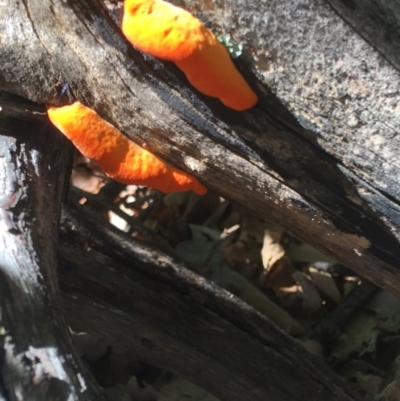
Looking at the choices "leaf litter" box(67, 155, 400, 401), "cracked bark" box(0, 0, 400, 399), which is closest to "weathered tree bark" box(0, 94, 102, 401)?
"cracked bark" box(0, 0, 400, 399)

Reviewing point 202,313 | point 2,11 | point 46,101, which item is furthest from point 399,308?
point 2,11

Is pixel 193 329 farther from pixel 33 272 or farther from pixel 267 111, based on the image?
pixel 267 111

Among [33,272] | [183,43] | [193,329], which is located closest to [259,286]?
[193,329]

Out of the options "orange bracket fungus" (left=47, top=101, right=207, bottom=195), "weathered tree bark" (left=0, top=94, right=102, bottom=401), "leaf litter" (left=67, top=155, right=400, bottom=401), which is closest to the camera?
"weathered tree bark" (left=0, top=94, right=102, bottom=401)

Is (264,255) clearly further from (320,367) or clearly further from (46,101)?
(46,101)

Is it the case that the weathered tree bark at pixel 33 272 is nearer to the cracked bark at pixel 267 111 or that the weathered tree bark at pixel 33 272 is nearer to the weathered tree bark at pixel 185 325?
the cracked bark at pixel 267 111

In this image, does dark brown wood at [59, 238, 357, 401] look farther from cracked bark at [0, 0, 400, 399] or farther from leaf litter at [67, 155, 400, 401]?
cracked bark at [0, 0, 400, 399]

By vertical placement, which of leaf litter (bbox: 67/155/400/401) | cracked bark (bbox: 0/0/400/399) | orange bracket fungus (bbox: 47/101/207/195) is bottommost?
leaf litter (bbox: 67/155/400/401)
